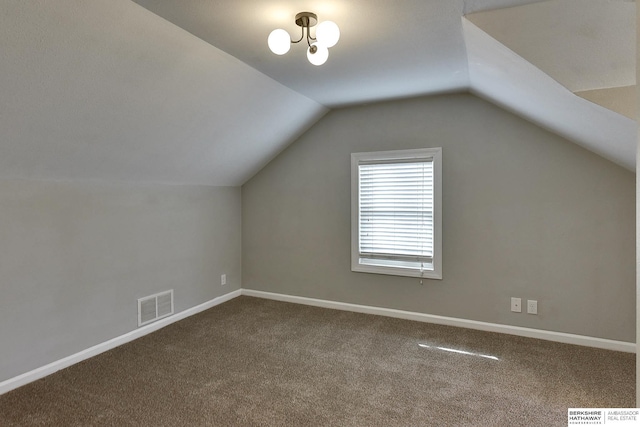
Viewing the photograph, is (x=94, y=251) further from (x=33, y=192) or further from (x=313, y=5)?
(x=313, y=5)

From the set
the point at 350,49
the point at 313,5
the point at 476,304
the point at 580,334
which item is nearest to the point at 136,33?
the point at 313,5

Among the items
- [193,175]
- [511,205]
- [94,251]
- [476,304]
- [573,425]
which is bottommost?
[573,425]

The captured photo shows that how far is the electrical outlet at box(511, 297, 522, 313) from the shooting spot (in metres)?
3.46

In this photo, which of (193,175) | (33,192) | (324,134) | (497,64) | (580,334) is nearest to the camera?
(497,64)

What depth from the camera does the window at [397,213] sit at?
3.79m

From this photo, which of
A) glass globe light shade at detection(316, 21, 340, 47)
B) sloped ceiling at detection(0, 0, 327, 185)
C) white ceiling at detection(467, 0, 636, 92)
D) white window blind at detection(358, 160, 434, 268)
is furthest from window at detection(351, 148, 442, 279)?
glass globe light shade at detection(316, 21, 340, 47)

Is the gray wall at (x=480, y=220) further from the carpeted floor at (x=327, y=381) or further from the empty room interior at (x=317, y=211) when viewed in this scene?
the carpeted floor at (x=327, y=381)

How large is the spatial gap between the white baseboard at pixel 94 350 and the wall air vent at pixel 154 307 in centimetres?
6

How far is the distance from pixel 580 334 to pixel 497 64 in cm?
246

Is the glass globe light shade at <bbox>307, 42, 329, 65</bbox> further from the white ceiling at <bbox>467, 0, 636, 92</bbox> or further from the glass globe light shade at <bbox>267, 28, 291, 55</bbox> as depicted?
the white ceiling at <bbox>467, 0, 636, 92</bbox>

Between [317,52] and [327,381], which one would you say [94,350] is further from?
[317,52]

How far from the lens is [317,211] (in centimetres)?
436

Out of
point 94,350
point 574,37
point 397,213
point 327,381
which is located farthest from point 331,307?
point 574,37

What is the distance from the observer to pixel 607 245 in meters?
3.12
